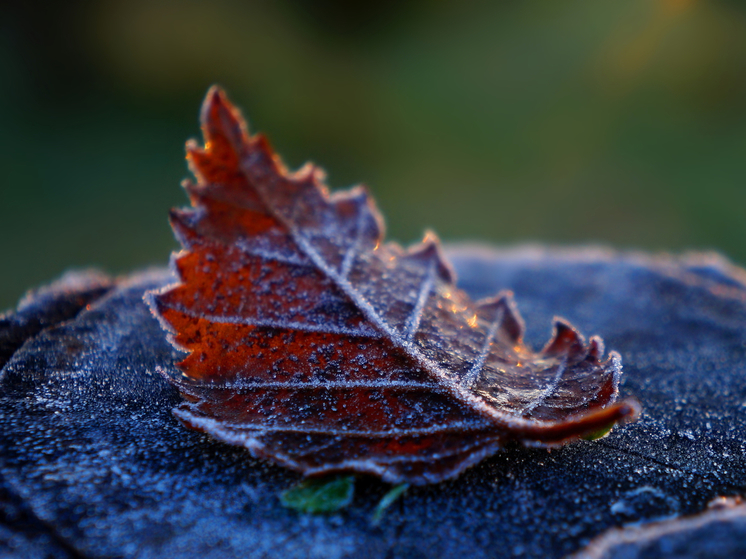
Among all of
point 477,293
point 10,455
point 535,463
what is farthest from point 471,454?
point 477,293

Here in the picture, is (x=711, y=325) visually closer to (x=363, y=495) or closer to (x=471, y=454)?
(x=471, y=454)

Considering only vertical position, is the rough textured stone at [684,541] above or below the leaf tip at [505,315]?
below

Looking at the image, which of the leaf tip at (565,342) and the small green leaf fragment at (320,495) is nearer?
the small green leaf fragment at (320,495)

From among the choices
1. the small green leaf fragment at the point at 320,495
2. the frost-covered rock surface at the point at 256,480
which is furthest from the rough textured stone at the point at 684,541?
the small green leaf fragment at the point at 320,495

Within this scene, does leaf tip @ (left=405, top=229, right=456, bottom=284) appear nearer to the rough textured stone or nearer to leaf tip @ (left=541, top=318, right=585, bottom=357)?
leaf tip @ (left=541, top=318, right=585, bottom=357)

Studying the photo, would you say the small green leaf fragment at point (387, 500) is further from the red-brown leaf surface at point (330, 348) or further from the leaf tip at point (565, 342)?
the leaf tip at point (565, 342)

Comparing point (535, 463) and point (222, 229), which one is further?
point (222, 229)
